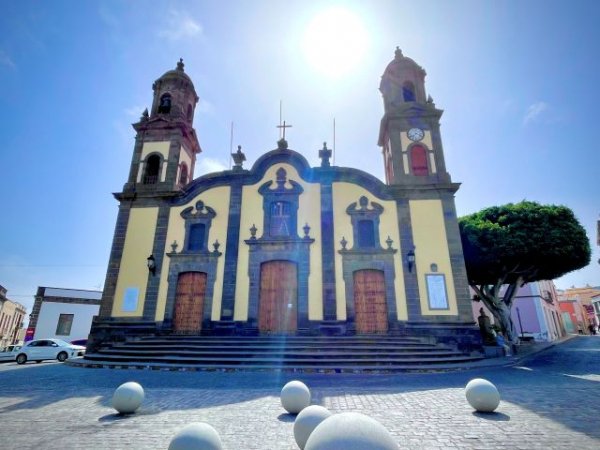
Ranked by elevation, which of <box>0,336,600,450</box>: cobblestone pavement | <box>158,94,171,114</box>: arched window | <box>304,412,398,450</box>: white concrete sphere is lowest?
<box>0,336,600,450</box>: cobblestone pavement

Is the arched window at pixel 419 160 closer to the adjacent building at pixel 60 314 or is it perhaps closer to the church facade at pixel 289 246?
the church facade at pixel 289 246

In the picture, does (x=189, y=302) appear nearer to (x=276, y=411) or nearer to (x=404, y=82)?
(x=276, y=411)

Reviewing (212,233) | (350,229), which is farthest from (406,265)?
(212,233)

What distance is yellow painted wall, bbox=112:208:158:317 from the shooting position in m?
15.7

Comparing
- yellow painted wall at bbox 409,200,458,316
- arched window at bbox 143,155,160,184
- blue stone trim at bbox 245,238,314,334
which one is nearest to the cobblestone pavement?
yellow painted wall at bbox 409,200,458,316

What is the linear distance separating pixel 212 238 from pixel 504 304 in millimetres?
17378

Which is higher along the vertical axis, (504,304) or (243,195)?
(243,195)

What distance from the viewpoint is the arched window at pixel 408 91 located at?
64.6 ft

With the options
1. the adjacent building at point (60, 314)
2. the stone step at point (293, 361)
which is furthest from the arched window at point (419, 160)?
the adjacent building at point (60, 314)

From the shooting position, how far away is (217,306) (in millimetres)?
15500

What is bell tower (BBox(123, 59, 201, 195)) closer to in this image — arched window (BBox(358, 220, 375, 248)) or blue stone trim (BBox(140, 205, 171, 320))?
blue stone trim (BBox(140, 205, 171, 320))

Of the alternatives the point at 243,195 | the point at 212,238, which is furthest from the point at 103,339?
the point at 243,195

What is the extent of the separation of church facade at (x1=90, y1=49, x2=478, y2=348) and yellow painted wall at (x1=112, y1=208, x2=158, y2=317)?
0.05 m

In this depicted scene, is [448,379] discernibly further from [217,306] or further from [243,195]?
[243,195]
